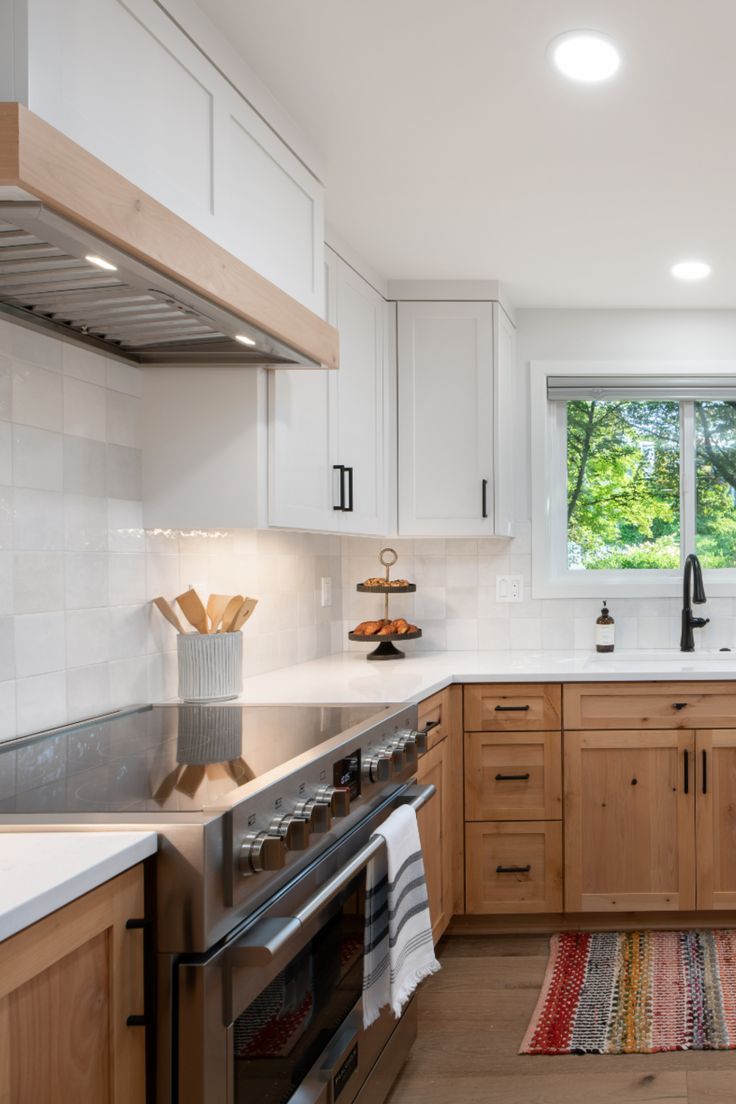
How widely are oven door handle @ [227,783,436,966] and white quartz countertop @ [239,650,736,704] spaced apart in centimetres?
65

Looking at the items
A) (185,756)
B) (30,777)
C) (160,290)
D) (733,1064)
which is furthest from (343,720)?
(733,1064)

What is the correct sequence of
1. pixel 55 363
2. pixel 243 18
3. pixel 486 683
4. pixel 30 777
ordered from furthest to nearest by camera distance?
pixel 486 683
pixel 55 363
pixel 243 18
pixel 30 777

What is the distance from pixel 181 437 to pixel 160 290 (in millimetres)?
709

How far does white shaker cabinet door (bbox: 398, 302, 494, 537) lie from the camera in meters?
3.42

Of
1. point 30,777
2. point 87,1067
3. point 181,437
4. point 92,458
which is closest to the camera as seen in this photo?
point 87,1067

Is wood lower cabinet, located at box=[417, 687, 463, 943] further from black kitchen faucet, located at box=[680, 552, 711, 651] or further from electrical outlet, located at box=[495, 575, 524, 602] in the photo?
black kitchen faucet, located at box=[680, 552, 711, 651]

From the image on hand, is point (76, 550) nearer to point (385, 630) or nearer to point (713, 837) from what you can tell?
point (385, 630)

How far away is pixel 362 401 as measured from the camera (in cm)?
311

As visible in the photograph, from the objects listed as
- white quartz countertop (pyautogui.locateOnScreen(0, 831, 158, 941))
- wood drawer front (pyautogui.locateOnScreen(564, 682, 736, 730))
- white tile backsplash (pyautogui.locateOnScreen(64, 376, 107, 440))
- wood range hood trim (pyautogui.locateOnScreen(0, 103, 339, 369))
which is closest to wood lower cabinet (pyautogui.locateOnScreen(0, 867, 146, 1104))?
white quartz countertop (pyautogui.locateOnScreen(0, 831, 158, 941))

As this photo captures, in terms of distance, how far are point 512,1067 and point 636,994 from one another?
1.85 feet

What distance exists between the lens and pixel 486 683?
3062 mm

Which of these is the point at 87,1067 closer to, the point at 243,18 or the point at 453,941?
the point at 243,18

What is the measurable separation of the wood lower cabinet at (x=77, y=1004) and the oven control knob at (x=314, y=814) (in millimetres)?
391

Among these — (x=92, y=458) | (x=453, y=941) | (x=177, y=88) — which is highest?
(x=177, y=88)
